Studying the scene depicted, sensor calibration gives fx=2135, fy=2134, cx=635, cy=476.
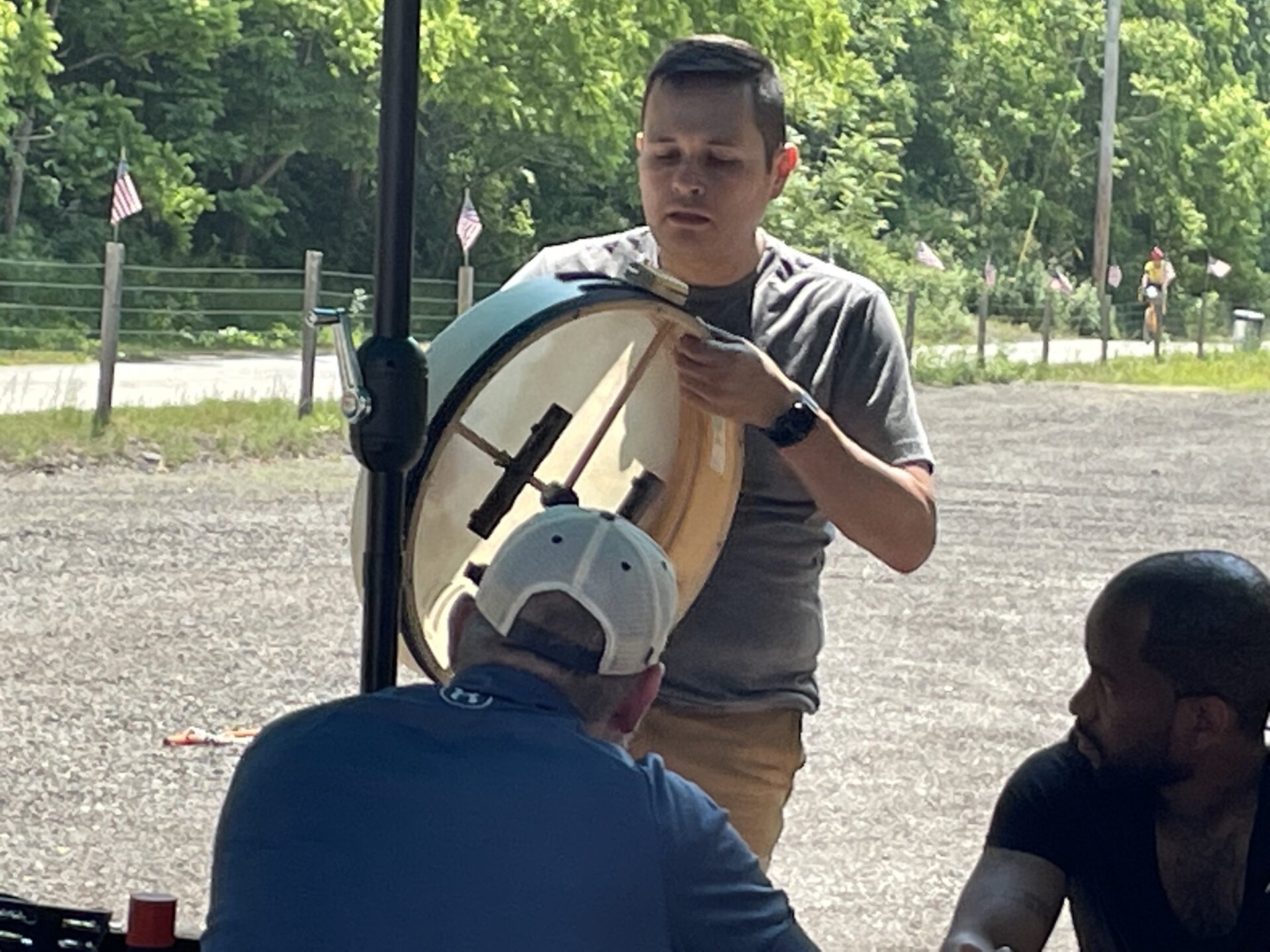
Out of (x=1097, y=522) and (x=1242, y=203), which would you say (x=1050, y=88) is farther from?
(x=1097, y=522)

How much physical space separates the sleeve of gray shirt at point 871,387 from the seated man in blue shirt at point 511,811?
0.40 m

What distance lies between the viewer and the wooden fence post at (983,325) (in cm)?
1274

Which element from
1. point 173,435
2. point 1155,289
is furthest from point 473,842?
point 1155,289

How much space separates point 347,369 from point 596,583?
9.3 inches

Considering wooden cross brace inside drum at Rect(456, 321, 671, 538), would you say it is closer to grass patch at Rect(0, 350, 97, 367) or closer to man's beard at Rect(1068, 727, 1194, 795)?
man's beard at Rect(1068, 727, 1194, 795)

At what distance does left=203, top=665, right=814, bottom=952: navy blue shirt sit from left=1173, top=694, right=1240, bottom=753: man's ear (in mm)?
320

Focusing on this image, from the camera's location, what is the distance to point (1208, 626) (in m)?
1.27

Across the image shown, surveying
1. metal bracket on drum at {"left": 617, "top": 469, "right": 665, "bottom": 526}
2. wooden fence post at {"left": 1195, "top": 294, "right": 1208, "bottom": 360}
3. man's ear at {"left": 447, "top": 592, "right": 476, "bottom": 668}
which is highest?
metal bracket on drum at {"left": 617, "top": 469, "right": 665, "bottom": 526}

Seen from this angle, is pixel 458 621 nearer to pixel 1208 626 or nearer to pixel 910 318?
pixel 1208 626

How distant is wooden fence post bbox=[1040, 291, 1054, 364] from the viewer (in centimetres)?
1366

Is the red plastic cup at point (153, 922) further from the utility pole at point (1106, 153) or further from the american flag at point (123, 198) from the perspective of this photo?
the utility pole at point (1106, 153)

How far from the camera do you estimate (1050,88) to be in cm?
1566

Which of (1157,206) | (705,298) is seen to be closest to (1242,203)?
(1157,206)

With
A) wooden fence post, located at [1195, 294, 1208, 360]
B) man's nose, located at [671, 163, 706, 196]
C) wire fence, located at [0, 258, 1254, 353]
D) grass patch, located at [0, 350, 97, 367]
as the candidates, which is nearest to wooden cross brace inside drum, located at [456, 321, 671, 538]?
man's nose, located at [671, 163, 706, 196]
